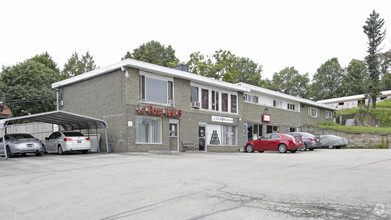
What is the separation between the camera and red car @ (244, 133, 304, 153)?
2377 cm

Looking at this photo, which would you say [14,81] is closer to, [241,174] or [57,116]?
[57,116]

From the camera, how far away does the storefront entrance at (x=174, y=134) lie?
2502 centimetres

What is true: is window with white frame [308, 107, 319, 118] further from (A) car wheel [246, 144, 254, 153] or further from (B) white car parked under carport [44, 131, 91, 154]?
(B) white car parked under carport [44, 131, 91, 154]

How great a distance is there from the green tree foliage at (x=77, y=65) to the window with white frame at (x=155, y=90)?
41.9 meters

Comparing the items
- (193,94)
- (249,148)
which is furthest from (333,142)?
(193,94)

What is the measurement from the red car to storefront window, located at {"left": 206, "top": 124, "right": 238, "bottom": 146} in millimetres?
3966

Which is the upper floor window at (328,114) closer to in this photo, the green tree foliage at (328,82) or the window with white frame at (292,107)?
the window with white frame at (292,107)

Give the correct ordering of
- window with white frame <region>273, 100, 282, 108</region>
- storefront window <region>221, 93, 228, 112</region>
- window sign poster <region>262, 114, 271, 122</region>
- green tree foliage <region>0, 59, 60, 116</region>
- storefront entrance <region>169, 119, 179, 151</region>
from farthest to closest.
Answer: green tree foliage <region>0, 59, 60, 116</region> < window with white frame <region>273, 100, 282, 108</region> < window sign poster <region>262, 114, 271, 122</region> < storefront window <region>221, 93, 228, 112</region> < storefront entrance <region>169, 119, 179, 151</region>

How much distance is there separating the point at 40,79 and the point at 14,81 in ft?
9.19

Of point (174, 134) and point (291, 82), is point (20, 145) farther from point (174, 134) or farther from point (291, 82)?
point (291, 82)

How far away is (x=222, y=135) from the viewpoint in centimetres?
3003

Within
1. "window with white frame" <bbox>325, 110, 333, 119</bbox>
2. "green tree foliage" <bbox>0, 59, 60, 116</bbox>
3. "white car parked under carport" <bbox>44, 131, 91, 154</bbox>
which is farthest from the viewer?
"window with white frame" <bbox>325, 110, 333, 119</bbox>

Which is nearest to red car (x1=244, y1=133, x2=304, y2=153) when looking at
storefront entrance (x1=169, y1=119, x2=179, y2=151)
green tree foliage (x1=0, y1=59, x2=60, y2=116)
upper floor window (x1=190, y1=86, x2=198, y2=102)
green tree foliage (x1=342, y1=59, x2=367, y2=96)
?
upper floor window (x1=190, y1=86, x2=198, y2=102)

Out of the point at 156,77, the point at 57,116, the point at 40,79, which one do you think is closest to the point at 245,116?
the point at 156,77
